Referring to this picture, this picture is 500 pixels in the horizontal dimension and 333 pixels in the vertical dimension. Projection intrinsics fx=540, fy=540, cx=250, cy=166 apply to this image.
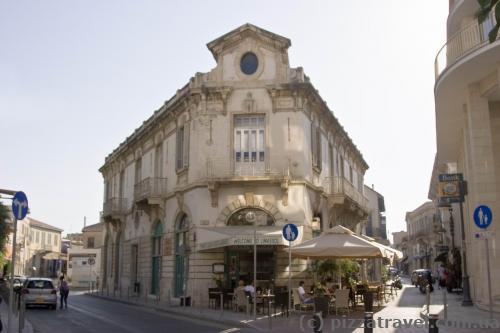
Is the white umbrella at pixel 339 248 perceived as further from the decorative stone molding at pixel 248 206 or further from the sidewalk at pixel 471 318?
the decorative stone molding at pixel 248 206

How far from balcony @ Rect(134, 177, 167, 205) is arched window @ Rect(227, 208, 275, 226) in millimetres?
5641

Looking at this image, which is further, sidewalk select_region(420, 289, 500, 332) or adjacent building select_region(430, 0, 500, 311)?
adjacent building select_region(430, 0, 500, 311)

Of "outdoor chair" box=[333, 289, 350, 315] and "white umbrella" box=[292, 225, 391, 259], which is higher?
"white umbrella" box=[292, 225, 391, 259]

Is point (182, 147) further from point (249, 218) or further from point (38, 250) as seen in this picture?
point (38, 250)

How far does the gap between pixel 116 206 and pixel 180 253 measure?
11.7m

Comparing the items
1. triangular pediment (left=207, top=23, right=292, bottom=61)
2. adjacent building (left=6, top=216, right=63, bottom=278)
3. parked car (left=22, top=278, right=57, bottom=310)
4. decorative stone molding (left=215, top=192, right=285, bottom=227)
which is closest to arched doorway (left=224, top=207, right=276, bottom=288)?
decorative stone molding (left=215, top=192, right=285, bottom=227)

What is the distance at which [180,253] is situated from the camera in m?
25.9

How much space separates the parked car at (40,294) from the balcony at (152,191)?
250 inches

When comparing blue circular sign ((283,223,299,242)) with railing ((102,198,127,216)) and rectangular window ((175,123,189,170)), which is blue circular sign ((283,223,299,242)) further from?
railing ((102,198,127,216))

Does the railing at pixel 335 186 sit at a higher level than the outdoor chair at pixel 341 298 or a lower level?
higher

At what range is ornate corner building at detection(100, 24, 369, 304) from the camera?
23.0 m

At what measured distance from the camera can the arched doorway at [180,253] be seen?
25448mm

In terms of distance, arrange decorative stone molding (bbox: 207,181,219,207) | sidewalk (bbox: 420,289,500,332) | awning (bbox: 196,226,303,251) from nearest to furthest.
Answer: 1. sidewalk (bbox: 420,289,500,332)
2. awning (bbox: 196,226,303,251)
3. decorative stone molding (bbox: 207,181,219,207)

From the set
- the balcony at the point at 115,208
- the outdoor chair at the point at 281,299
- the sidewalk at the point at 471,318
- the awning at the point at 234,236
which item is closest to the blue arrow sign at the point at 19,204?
the outdoor chair at the point at 281,299
